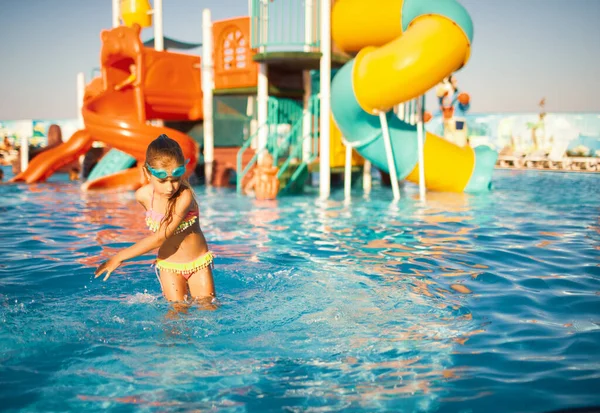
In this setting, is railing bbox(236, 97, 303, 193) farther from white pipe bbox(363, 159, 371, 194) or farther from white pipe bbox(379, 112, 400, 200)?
white pipe bbox(379, 112, 400, 200)

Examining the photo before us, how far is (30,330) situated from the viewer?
3457 millimetres

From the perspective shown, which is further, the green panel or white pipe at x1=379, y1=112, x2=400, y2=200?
the green panel

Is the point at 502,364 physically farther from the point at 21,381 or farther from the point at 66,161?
the point at 66,161

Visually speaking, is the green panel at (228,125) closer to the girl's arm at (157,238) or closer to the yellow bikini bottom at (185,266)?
the yellow bikini bottom at (185,266)

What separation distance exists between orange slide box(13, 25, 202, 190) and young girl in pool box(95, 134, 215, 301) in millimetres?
8285

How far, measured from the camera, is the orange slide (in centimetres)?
1201

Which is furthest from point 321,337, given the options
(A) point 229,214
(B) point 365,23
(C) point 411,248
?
(B) point 365,23

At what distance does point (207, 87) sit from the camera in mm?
13773

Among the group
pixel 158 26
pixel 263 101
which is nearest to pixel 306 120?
pixel 263 101

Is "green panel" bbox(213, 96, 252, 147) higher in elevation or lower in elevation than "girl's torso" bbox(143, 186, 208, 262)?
higher

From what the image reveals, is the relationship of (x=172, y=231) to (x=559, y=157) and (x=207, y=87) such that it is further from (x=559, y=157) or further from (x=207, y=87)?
(x=559, y=157)

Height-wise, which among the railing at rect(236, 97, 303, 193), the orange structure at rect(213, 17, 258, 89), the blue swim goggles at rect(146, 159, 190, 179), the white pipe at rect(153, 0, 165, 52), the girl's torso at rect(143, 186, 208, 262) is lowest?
the girl's torso at rect(143, 186, 208, 262)

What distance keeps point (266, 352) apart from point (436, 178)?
931 cm

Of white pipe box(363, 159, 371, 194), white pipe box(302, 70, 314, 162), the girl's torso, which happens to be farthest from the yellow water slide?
the girl's torso
